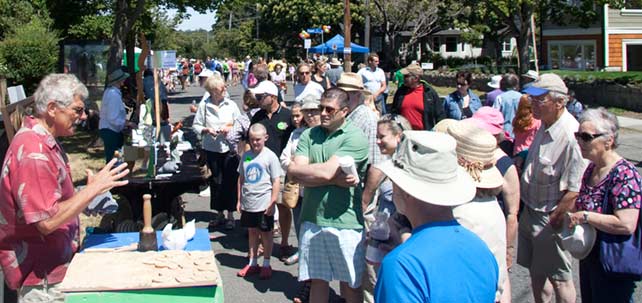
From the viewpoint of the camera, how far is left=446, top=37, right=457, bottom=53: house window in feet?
211

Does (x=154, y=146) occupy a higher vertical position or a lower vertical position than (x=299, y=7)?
lower

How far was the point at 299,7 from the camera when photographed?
2255 inches

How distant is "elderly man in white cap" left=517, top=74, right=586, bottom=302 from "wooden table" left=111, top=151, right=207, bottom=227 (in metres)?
3.61

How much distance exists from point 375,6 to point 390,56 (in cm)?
333

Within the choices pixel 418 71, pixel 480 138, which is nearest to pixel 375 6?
pixel 418 71

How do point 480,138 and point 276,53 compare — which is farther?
point 276,53

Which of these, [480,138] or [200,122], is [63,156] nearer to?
[480,138]

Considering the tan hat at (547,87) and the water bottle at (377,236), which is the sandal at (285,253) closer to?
the water bottle at (377,236)

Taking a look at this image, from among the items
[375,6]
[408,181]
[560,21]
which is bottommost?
[408,181]

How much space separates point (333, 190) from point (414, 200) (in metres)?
2.34

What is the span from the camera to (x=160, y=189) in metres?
7.20

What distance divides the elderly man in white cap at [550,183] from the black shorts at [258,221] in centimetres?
253

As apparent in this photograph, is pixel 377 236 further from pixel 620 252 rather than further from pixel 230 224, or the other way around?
pixel 230 224

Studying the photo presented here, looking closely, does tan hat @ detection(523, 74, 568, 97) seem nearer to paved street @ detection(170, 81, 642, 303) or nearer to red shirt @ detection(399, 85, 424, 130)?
paved street @ detection(170, 81, 642, 303)
